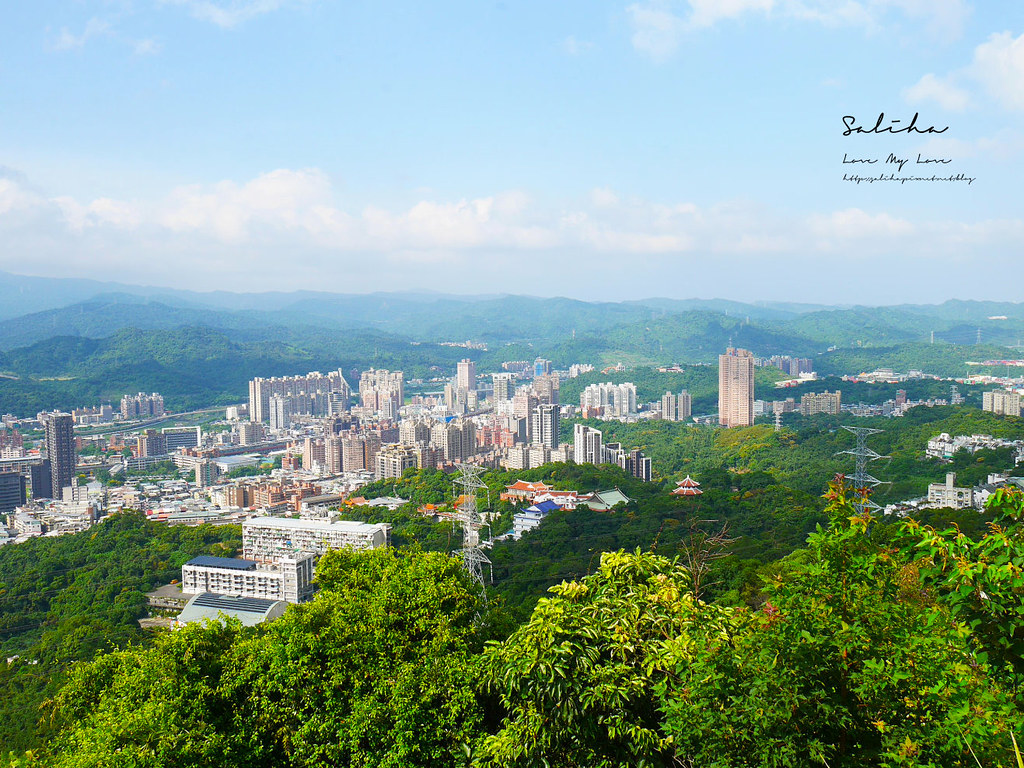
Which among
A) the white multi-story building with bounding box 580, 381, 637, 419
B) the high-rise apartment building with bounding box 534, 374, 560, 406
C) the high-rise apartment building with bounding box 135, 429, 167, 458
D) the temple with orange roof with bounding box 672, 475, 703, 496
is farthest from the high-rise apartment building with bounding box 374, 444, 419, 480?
the high-rise apartment building with bounding box 534, 374, 560, 406

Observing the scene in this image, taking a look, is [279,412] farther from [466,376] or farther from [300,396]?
[466,376]

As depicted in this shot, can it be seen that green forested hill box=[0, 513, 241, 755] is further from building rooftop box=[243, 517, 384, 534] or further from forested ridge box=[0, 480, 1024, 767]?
forested ridge box=[0, 480, 1024, 767]

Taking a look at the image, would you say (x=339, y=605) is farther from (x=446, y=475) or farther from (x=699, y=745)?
(x=446, y=475)

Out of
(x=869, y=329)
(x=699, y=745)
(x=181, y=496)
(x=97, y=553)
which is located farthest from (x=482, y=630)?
(x=869, y=329)

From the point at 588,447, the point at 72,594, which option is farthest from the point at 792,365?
the point at 72,594

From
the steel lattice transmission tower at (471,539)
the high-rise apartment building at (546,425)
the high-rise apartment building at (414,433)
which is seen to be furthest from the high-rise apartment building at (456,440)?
the steel lattice transmission tower at (471,539)
